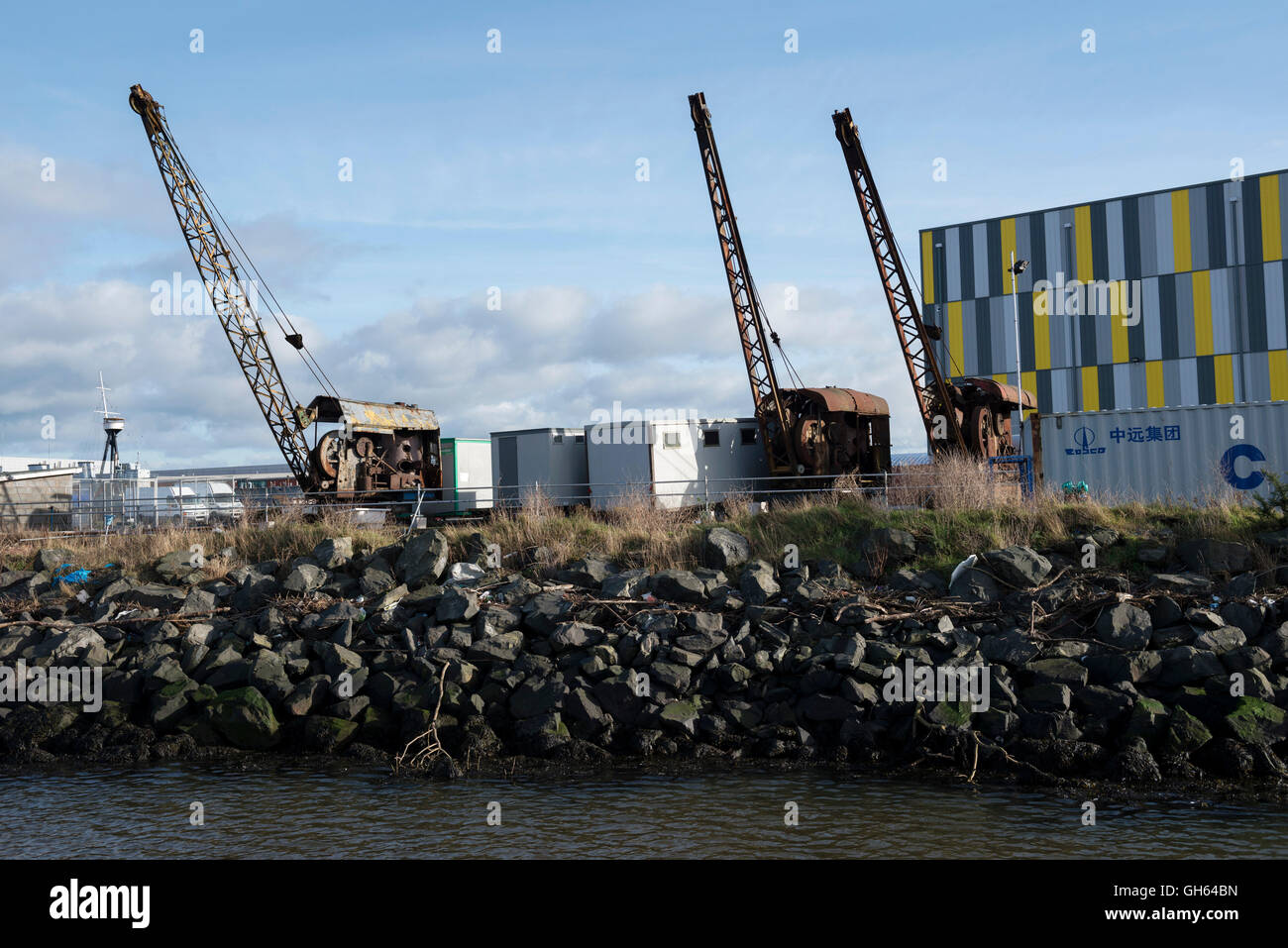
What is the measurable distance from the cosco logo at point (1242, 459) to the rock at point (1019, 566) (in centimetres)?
1056

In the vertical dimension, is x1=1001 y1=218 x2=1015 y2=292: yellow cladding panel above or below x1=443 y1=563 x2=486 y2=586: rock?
above

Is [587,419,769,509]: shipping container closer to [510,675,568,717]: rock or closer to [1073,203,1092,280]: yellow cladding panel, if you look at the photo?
[510,675,568,717]: rock

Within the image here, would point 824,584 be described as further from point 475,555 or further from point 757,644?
point 475,555

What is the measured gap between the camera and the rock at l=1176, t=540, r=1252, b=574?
1670cm

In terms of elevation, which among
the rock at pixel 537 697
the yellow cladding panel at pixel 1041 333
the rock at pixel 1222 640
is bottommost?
the rock at pixel 537 697

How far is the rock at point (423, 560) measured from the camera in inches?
763

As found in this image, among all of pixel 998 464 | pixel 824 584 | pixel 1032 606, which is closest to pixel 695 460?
pixel 998 464

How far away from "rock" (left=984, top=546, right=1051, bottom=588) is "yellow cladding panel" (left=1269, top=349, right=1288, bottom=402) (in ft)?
115

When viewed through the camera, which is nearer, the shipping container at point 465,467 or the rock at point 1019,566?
the rock at point 1019,566

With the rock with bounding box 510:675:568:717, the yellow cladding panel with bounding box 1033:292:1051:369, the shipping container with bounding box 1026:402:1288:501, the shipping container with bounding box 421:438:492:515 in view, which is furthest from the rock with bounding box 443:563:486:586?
the yellow cladding panel with bounding box 1033:292:1051:369

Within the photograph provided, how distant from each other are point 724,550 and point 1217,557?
7784 mm

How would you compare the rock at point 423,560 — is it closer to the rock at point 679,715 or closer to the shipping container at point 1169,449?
the rock at point 679,715

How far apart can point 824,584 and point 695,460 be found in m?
16.0

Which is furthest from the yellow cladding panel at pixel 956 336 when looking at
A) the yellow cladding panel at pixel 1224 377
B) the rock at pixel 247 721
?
the rock at pixel 247 721
